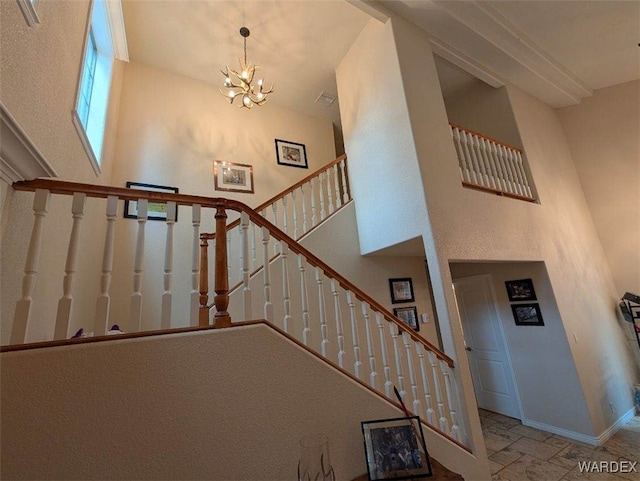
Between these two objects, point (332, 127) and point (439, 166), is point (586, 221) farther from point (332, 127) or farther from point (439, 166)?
point (332, 127)

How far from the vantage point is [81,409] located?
128cm

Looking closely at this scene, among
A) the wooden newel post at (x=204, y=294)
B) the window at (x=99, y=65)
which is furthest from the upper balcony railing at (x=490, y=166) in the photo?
the window at (x=99, y=65)

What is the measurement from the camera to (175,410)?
1440 millimetres

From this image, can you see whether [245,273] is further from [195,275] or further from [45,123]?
[45,123]

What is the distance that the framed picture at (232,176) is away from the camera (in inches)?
168

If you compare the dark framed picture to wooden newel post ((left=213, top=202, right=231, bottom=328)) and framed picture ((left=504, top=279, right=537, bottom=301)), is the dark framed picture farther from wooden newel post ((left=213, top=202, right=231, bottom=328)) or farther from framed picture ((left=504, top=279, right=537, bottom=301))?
wooden newel post ((left=213, top=202, right=231, bottom=328))

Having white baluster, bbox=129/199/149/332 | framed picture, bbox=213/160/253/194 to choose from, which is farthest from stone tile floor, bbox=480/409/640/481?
framed picture, bbox=213/160/253/194

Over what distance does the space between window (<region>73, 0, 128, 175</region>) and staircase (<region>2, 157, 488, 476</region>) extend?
1.21 m

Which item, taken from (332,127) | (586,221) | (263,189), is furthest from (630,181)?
(263,189)

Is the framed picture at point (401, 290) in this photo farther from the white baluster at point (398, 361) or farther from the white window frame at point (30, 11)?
the white window frame at point (30, 11)

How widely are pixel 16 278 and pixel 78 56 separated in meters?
1.86

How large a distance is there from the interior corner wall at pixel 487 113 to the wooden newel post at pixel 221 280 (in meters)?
4.48

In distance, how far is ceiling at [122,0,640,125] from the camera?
3514mm

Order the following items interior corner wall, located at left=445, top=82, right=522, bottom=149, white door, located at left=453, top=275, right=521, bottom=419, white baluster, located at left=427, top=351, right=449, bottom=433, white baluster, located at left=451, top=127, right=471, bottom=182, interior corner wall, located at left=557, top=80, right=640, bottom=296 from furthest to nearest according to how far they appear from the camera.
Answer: interior corner wall, located at left=557, top=80, right=640, bottom=296
interior corner wall, located at left=445, top=82, right=522, bottom=149
white door, located at left=453, top=275, right=521, bottom=419
white baluster, located at left=451, top=127, right=471, bottom=182
white baluster, located at left=427, top=351, right=449, bottom=433
